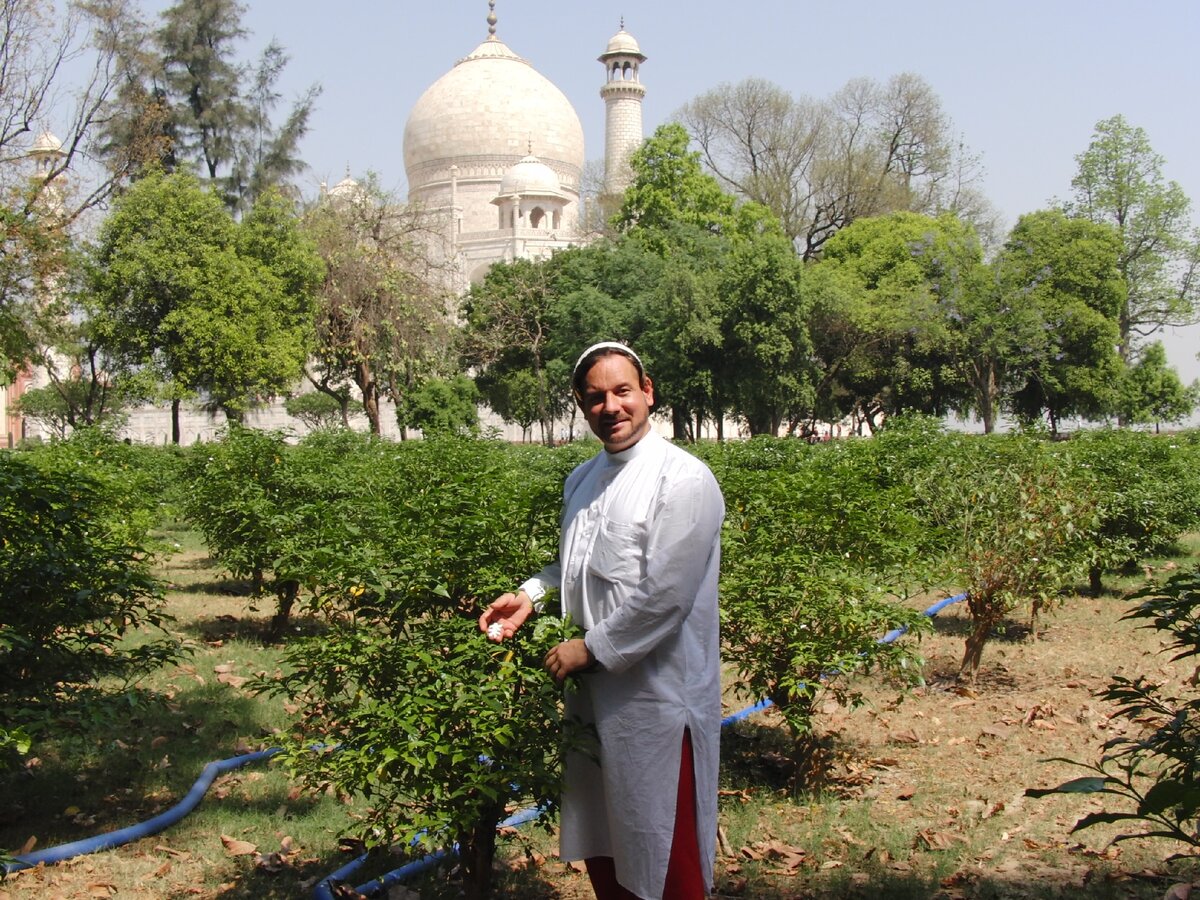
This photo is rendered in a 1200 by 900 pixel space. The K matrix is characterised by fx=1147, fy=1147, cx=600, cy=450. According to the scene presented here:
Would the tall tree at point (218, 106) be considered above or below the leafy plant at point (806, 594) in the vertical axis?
above

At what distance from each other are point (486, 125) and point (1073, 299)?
26329 mm

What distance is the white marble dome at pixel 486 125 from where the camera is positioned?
47.1m

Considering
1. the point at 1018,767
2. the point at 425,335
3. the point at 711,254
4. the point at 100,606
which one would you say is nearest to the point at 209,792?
the point at 100,606

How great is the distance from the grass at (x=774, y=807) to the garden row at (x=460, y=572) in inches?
11.1

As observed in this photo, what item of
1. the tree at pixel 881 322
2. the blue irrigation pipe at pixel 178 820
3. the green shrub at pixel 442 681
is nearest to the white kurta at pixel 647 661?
the green shrub at pixel 442 681

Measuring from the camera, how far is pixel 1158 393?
37562 mm

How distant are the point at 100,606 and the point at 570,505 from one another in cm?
243

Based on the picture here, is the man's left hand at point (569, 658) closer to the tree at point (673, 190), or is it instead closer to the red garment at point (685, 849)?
the red garment at point (685, 849)

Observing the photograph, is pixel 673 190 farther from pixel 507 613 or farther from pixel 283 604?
pixel 507 613

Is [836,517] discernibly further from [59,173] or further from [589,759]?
[59,173]

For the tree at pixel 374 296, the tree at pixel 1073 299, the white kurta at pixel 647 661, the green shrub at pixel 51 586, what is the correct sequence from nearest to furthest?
the white kurta at pixel 647 661, the green shrub at pixel 51 586, the tree at pixel 374 296, the tree at pixel 1073 299

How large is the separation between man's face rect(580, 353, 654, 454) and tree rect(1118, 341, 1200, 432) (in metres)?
36.4

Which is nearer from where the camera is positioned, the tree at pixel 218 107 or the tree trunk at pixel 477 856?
the tree trunk at pixel 477 856

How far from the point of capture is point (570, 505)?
9.12 feet
